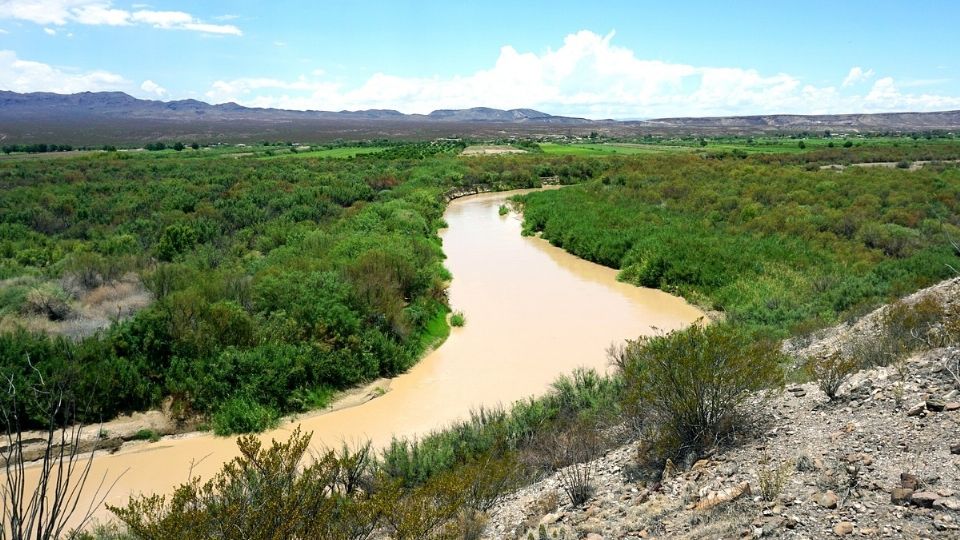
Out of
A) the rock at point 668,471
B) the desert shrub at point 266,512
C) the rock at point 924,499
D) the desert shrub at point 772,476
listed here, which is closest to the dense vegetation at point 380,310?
the desert shrub at point 266,512

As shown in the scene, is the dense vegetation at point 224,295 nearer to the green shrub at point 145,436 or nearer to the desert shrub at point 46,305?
the desert shrub at point 46,305

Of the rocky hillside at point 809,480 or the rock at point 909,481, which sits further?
the rock at point 909,481

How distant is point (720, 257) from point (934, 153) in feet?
213

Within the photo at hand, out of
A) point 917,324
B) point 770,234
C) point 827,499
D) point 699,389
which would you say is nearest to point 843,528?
point 827,499

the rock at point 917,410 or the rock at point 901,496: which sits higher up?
the rock at point 917,410

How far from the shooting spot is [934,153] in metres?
72.6

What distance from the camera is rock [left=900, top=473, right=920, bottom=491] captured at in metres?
5.90

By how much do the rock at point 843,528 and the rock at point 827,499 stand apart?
0.96ft

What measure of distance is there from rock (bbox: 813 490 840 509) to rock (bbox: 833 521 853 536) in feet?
0.96

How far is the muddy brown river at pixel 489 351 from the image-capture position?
12.1m

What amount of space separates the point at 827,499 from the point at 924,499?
766 millimetres

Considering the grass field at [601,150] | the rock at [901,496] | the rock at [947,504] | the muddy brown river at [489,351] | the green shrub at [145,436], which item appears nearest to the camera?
the rock at [947,504]

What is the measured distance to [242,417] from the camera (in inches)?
508

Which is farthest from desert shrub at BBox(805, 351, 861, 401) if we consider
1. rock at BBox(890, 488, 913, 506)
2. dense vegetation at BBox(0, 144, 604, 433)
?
dense vegetation at BBox(0, 144, 604, 433)
